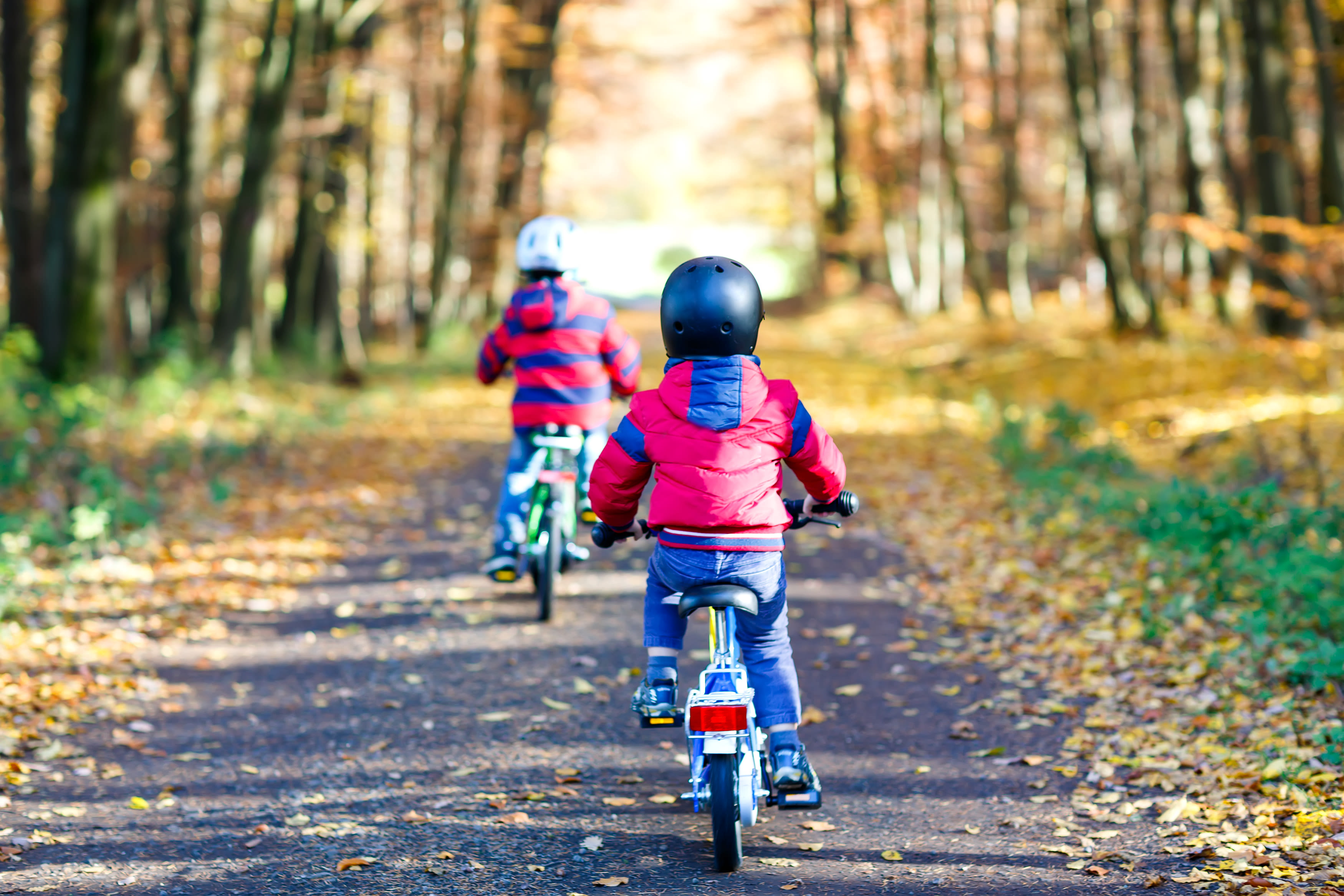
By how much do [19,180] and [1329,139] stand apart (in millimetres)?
16970

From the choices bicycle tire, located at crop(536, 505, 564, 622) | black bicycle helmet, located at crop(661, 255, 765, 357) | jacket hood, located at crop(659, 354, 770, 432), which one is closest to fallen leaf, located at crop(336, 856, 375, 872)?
jacket hood, located at crop(659, 354, 770, 432)

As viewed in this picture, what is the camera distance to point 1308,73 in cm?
2316

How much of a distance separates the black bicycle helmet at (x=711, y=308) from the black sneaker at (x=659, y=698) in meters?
1.23

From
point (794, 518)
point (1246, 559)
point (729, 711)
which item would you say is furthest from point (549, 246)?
point (1246, 559)

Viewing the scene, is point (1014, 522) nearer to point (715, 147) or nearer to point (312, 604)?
point (312, 604)

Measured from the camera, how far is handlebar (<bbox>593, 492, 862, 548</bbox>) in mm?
4660

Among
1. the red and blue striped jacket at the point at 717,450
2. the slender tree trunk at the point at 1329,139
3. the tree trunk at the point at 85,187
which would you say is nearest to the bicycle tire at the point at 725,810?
the red and blue striped jacket at the point at 717,450

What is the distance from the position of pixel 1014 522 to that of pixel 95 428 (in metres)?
9.29

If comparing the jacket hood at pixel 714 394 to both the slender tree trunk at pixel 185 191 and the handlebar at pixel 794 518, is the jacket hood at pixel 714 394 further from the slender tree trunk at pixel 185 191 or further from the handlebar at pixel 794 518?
the slender tree trunk at pixel 185 191

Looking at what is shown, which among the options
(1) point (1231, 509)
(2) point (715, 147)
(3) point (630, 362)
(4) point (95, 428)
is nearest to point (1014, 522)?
(1) point (1231, 509)

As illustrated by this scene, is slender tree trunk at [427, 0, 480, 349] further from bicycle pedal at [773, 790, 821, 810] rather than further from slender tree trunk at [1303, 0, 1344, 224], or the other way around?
bicycle pedal at [773, 790, 821, 810]

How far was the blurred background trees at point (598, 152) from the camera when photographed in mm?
15109

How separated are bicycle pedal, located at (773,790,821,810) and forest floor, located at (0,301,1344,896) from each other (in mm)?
248

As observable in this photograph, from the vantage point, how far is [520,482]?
7.80m
